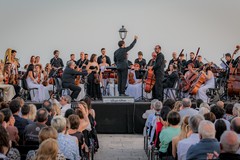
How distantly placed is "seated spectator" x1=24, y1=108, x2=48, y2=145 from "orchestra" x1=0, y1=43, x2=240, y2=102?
25.5 feet

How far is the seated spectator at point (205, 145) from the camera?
5949 millimetres

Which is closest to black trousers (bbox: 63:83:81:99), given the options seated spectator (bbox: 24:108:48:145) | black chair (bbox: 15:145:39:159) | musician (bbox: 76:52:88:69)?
musician (bbox: 76:52:88:69)

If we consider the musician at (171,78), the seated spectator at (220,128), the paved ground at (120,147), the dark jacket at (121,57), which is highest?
the dark jacket at (121,57)

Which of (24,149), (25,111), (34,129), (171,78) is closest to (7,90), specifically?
(171,78)

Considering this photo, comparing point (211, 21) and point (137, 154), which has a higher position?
point (211, 21)

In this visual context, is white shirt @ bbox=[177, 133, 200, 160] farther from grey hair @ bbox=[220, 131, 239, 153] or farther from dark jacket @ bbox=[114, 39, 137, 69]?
dark jacket @ bbox=[114, 39, 137, 69]

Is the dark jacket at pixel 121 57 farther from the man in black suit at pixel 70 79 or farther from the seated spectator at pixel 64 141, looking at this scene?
the seated spectator at pixel 64 141

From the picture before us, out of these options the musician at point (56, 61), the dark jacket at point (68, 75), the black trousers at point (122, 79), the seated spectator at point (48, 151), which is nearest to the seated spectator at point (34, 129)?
the seated spectator at point (48, 151)

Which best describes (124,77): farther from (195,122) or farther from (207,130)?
(207,130)

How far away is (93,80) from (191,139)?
10360mm

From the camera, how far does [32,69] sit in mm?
16594

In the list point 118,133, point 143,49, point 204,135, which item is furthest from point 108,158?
point 143,49

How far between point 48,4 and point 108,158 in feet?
35.6

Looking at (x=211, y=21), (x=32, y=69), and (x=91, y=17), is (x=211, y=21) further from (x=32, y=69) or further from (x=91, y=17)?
(x=32, y=69)
